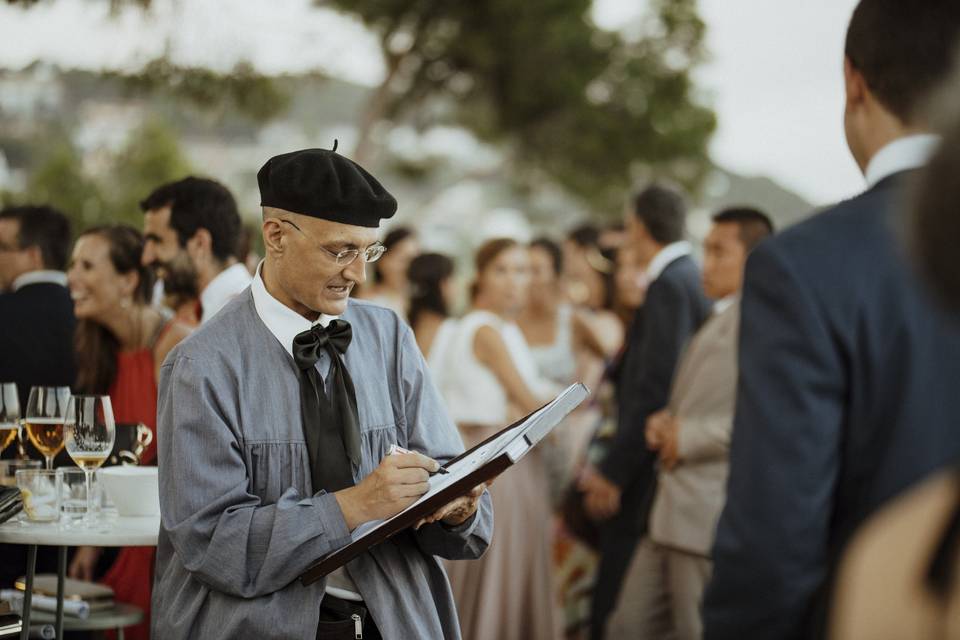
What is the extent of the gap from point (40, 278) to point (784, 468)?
12.1 ft

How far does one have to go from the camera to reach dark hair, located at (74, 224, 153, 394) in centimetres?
418

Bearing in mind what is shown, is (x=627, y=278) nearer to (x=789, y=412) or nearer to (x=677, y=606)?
(x=677, y=606)

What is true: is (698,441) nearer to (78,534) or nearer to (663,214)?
(663,214)

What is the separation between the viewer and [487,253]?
612 centimetres

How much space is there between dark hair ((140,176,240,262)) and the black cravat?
1637 millimetres

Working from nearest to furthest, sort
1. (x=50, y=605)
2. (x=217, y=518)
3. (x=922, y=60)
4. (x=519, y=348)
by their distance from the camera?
(x=922, y=60) < (x=217, y=518) < (x=50, y=605) < (x=519, y=348)

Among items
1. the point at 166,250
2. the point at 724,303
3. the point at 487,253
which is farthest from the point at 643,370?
the point at 166,250

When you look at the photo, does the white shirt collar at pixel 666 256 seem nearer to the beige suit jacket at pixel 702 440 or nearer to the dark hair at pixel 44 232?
the beige suit jacket at pixel 702 440

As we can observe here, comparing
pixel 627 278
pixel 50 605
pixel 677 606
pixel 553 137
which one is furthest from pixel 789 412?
pixel 553 137

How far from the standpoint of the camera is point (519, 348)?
6117 mm

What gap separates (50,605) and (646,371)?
2640 millimetres

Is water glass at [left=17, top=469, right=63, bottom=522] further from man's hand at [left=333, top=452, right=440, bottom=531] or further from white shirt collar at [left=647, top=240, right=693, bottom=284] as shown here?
A: white shirt collar at [left=647, top=240, right=693, bottom=284]

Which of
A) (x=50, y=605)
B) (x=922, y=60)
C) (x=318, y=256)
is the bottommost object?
(x=50, y=605)

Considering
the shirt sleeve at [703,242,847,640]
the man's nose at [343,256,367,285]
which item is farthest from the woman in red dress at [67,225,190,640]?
the shirt sleeve at [703,242,847,640]
